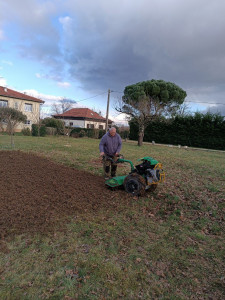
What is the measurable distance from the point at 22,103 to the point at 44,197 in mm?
30601

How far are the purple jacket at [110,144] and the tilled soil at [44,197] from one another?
0.86 metres

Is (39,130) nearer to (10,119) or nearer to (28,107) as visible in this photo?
(10,119)

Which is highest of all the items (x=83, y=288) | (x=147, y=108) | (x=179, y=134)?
(x=147, y=108)

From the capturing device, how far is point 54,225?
3023 millimetres

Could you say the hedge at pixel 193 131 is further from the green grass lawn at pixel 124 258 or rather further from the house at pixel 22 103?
the green grass lawn at pixel 124 258

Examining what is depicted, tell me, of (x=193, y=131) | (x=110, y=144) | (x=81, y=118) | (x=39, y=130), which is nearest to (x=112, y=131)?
(x=110, y=144)

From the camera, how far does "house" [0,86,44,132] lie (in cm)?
Answer: 2917

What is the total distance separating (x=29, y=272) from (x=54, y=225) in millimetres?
928

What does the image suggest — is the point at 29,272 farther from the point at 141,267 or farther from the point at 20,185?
the point at 20,185

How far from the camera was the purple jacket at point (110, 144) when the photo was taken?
5215 mm

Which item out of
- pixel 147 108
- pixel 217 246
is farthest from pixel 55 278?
pixel 147 108

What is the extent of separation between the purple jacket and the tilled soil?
860mm

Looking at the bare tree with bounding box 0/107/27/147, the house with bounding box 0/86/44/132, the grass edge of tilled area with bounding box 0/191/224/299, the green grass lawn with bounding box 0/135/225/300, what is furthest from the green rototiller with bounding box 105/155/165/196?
the house with bounding box 0/86/44/132

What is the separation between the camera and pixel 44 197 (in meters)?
3.94
